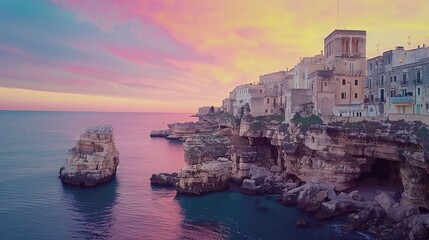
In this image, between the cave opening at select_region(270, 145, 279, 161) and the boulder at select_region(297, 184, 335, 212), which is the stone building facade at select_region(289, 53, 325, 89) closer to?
the cave opening at select_region(270, 145, 279, 161)

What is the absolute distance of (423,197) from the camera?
3294 cm

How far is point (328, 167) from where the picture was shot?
41.2 m

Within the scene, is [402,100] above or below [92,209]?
above

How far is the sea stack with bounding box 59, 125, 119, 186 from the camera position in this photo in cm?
4625

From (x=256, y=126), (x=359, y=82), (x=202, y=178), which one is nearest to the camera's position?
(x=202, y=178)

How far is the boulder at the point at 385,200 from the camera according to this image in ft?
113

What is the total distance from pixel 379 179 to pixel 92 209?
1291 inches

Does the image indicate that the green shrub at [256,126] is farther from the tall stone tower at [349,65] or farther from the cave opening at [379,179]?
the cave opening at [379,179]

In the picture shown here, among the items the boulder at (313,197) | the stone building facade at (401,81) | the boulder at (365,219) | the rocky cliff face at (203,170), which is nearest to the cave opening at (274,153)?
the rocky cliff face at (203,170)

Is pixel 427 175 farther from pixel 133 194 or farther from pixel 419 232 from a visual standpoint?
pixel 133 194

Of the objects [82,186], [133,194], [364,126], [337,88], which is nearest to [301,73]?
[337,88]

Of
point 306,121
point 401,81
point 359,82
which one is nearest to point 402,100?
point 401,81

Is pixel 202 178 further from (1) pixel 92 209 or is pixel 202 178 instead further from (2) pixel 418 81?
(2) pixel 418 81

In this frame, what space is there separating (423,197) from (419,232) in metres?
6.53
